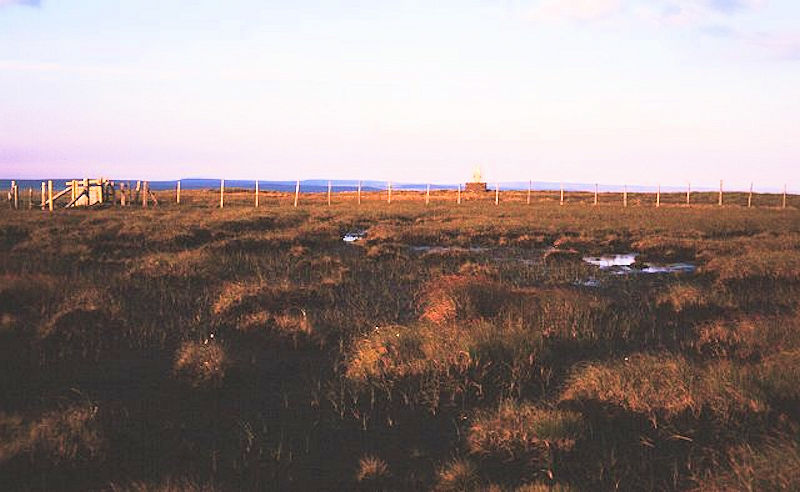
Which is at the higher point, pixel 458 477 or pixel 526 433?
pixel 526 433

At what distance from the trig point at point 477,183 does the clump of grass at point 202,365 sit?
231 feet

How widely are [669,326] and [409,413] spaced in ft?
17.3

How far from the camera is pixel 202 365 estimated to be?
22.1 feet

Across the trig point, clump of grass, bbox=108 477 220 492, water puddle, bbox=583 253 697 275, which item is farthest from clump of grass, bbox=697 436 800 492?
the trig point

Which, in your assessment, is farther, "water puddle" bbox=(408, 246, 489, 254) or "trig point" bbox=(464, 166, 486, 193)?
"trig point" bbox=(464, 166, 486, 193)

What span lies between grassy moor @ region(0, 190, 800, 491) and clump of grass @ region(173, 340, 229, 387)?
21 millimetres

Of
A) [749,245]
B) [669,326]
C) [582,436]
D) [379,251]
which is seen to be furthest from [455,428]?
[749,245]

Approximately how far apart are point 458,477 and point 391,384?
6.74ft

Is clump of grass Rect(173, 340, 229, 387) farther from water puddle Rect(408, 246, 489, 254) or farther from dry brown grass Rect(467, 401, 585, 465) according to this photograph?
water puddle Rect(408, 246, 489, 254)

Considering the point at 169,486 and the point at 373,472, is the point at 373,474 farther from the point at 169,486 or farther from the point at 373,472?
the point at 169,486

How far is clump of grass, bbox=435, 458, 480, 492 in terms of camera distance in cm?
439

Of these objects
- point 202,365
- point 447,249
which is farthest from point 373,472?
point 447,249

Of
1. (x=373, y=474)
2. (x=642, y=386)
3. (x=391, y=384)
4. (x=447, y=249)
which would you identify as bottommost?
(x=373, y=474)

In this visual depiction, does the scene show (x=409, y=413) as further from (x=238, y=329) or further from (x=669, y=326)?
(x=669, y=326)
